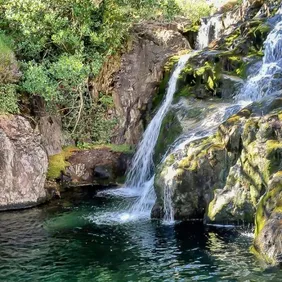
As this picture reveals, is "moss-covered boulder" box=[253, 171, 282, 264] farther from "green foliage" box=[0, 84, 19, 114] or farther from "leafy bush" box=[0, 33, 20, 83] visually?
"leafy bush" box=[0, 33, 20, 83]

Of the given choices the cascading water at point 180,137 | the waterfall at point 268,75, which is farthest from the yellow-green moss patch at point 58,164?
the waterfall at point 268,75

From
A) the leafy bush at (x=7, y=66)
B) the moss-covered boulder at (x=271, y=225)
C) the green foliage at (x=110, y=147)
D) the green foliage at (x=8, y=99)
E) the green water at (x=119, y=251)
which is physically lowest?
the green water at (x=119, y=251)

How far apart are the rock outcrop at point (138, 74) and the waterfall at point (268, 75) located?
21.6ft

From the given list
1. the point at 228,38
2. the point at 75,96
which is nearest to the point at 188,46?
the point at 228,38

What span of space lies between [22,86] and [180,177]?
31.5 feet

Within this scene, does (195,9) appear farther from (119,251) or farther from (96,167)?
(119,251)

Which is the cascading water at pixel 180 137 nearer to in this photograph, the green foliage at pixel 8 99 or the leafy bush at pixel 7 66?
the green foliage at pixel 8 99

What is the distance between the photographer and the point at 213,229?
48.5 ft

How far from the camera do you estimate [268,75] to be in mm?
20734

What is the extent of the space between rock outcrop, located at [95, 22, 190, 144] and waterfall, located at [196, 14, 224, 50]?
1.22 m

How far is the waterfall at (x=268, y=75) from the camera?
66.0 feet

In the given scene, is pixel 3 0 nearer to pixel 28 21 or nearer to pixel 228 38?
pixel 28 21

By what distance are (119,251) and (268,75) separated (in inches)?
444

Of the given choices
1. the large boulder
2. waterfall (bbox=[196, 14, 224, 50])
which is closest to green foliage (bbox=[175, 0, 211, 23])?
waterfall (bbox=[196, 14, 224, 50])
